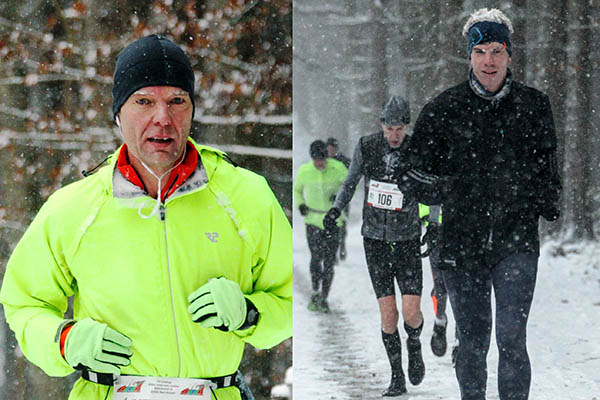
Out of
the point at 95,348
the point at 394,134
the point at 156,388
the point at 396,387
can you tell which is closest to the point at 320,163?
the point at 394,134

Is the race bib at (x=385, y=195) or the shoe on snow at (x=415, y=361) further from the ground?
the race bib at (x=385, y=195)

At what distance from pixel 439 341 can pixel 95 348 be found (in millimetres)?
1759

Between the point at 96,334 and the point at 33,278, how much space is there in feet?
0.88

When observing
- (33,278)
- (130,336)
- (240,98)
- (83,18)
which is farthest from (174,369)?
(83,18)

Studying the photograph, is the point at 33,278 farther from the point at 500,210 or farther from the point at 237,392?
the point at 500,210

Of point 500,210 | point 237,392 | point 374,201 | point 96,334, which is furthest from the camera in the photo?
point 374,201

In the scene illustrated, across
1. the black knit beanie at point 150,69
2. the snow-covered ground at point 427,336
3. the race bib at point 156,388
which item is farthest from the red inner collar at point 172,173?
the snow-covered ground at point 427,336

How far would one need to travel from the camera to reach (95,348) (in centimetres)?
227

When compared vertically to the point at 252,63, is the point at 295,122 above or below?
below

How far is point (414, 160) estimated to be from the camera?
3.52 metres

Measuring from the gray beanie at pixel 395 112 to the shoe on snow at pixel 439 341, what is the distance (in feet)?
2.70

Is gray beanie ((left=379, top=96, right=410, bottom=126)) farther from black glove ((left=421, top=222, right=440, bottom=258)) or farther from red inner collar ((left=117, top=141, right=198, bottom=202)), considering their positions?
red inner collar ((left=117, top=141, right=198, bottom=202))

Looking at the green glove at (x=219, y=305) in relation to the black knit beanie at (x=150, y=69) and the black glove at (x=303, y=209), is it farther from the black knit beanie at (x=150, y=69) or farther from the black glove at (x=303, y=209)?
the black glove at (x=303, y=209)

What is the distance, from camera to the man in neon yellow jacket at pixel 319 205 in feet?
11.7
